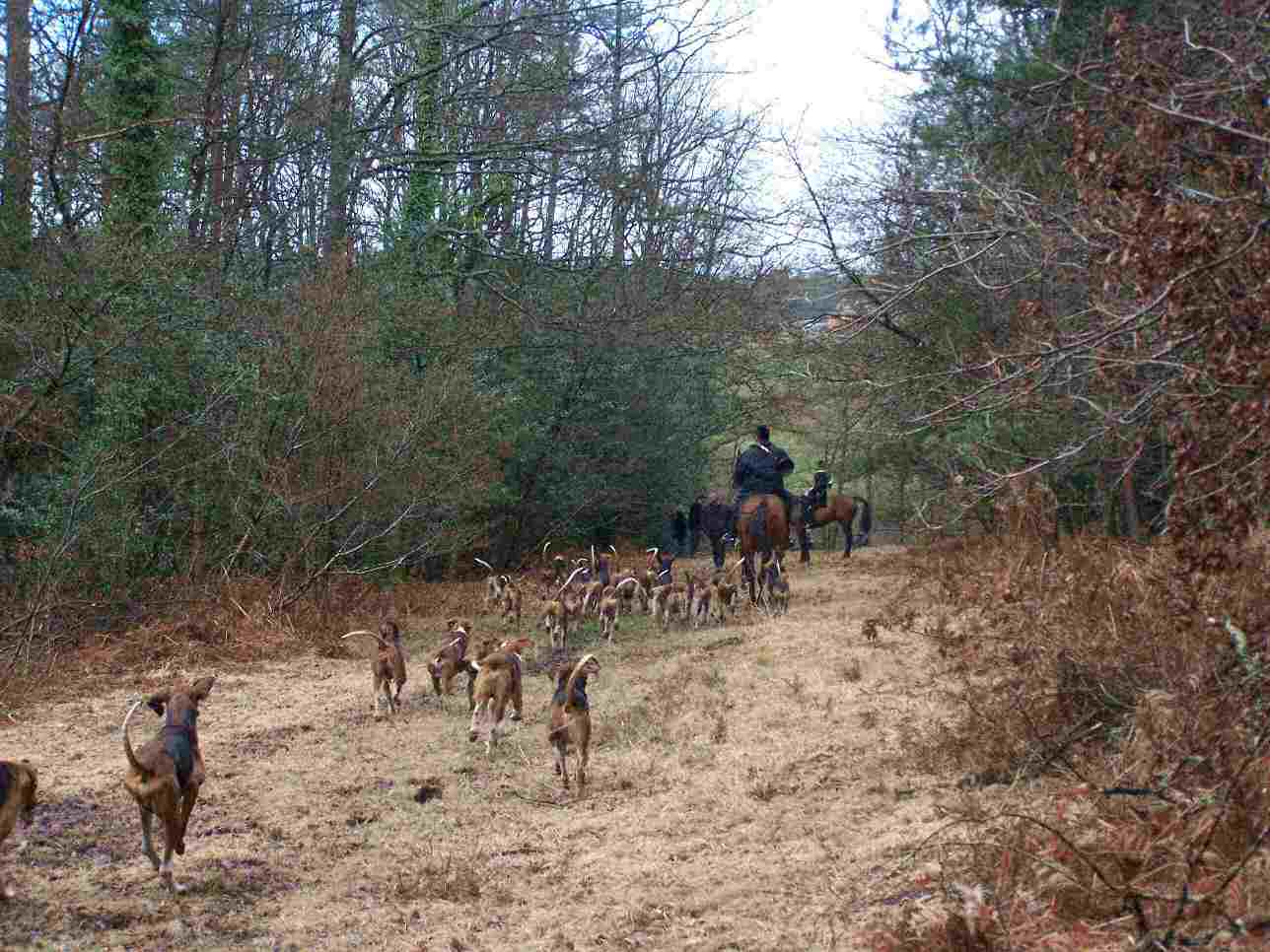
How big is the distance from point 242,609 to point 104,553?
A: 5.25 feet

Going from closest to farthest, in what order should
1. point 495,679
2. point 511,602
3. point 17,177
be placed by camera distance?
point 495,679 < point 17,177 < point 511,602

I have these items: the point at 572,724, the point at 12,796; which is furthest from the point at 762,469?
the point at 12,796

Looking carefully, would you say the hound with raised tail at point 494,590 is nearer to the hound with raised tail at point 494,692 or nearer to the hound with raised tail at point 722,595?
the hound with raised tail at point 722,595

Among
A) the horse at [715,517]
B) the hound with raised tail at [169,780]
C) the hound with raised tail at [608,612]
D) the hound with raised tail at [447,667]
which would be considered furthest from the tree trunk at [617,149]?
the hound with raised tail at [169,780]

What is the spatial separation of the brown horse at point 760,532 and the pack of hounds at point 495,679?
32 cm

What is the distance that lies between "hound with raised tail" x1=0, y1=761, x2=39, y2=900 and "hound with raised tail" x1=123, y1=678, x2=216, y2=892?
0.48 m

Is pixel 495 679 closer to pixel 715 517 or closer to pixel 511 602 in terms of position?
pixel 511 602

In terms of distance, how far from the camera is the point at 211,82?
19.0 metres

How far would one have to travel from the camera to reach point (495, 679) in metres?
10.1

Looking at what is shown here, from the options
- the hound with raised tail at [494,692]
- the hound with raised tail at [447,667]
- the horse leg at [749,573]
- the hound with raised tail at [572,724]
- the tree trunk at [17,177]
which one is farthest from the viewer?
the horse leg at [749,573]

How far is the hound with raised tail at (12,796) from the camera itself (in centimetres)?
639

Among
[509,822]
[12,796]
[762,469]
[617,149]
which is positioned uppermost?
[617,149]

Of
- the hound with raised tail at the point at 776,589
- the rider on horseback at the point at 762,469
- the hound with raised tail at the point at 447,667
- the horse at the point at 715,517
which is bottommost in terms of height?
the hound with raised tail at the point at 447,667

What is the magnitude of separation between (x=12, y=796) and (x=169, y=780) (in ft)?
2.37
